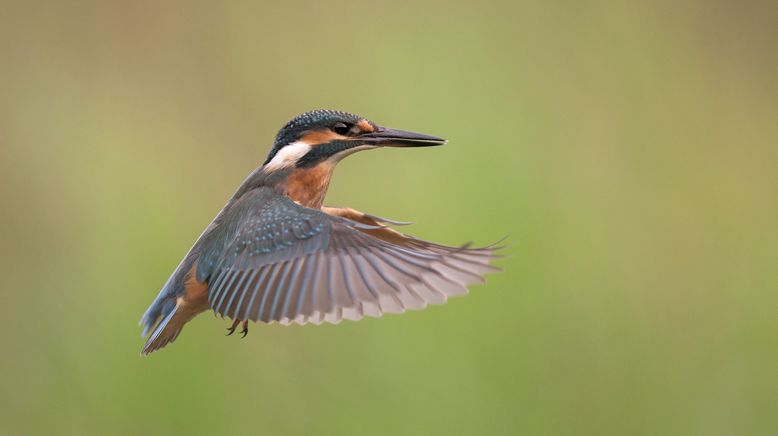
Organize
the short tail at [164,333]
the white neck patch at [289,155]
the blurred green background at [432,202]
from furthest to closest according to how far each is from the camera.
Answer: the blurred green background at [432,202] → the white neck patch at [289,155] → the short tail at [164,333]

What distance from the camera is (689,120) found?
14.8 feet

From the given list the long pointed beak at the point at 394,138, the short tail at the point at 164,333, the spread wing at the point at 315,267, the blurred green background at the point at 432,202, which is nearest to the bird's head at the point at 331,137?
the long pointed beak at the point at 394,138

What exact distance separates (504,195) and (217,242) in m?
1.65

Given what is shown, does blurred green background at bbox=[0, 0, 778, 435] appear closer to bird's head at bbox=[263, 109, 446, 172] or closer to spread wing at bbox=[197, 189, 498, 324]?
spread wing at bbox=[197, 189, 498, 324]

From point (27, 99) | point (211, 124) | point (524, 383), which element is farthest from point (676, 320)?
point (27, 99)

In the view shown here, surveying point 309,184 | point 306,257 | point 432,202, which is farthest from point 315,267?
point 432,202

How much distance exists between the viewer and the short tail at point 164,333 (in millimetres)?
2215

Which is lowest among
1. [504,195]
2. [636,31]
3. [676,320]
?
[676,320]

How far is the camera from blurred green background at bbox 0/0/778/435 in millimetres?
3529

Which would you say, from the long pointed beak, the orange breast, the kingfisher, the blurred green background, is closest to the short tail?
the kingfisher

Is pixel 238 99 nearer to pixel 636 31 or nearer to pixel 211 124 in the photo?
pixel 211 124

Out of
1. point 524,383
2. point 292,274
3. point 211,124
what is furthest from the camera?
point 211,124

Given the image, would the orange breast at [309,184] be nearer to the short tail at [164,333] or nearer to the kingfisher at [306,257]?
the kingfisher at [306,257]

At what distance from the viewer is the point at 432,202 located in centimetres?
→ 388
